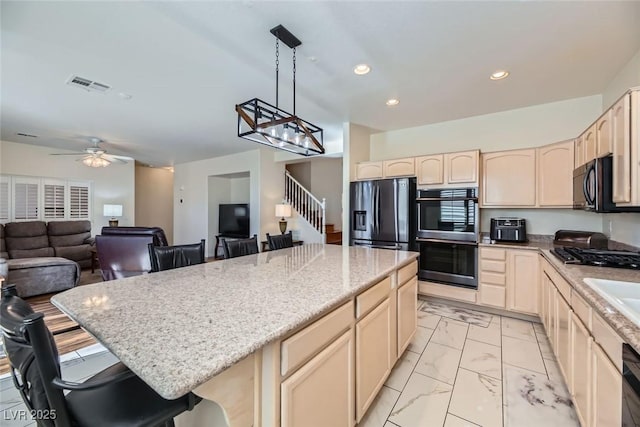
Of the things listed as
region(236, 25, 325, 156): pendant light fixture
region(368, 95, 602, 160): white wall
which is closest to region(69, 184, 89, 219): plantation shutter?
region(236, 25, 325, 156): pendant light fixture

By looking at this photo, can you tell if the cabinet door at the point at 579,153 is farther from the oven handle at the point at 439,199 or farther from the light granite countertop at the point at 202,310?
the light granite countertop at the point at 202,310

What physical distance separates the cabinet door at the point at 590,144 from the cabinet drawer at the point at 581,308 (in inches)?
53.6

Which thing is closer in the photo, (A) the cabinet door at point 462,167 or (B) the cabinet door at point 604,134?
(B) the cabinet door at point 604,134

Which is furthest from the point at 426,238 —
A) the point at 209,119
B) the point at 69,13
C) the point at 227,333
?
the point at 69,13

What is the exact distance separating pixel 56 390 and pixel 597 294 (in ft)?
7.37

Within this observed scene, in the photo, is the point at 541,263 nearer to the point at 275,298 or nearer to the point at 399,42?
the point at 399,42

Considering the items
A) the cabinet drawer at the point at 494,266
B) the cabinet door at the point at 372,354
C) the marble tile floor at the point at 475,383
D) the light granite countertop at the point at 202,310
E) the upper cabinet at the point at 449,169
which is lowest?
the marble tile floor at the point at 475,383

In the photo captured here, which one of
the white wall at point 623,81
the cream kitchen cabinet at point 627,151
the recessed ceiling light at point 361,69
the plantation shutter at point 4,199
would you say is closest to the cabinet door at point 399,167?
the recessed ceiling light at point 361,69

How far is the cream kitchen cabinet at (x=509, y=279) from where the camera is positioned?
3008mm

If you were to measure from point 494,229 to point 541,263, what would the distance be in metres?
0.68

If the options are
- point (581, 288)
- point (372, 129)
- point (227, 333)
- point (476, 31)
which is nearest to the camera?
point (227, 333)

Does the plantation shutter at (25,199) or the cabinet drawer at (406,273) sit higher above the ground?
the plantation shutter at (25,199)

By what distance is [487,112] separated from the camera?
3686mm

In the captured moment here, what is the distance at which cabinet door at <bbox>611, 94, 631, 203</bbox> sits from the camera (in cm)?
164
